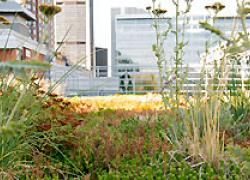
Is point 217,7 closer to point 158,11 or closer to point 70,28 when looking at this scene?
point 158,11

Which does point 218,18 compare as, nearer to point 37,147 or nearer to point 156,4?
point 156,4

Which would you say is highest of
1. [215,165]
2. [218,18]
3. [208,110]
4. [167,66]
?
[218,18]

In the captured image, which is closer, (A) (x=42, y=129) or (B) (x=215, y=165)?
(B) (x=215, y=165)

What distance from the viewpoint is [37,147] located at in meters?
2.16

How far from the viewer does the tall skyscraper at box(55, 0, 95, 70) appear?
261 cm

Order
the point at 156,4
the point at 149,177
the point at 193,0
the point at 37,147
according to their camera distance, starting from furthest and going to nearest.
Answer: the point at 156,4 → the point at 193,0 → the point at 37,147 → the point at 149,177

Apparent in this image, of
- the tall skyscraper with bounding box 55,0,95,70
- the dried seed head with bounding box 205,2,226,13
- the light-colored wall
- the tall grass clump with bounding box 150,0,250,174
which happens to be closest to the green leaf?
the tall grass clump with bounding box 150,0,250,174

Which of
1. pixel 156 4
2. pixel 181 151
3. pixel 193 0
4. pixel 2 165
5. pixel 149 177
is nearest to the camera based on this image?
pixel 149 177

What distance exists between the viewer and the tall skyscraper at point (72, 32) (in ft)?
8.56

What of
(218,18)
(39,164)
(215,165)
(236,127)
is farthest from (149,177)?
(218,18)

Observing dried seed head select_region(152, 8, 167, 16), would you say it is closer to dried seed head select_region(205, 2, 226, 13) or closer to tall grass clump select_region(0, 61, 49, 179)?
dried seed head select_region(205, 2, 226, 13)

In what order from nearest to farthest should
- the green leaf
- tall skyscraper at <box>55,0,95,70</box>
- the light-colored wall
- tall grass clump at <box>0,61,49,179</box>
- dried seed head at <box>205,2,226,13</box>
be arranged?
1. the green leaf
2. tall grass clump at <box>0,61,49,179</box>
3. dried seed head at <box>205,2,226,13</box>
4. tall skyscraper at <box>55,0,95,70</box>
5. the light-colored wall

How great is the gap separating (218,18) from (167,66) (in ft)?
1.60

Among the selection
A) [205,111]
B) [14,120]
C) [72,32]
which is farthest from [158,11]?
[72,32]
